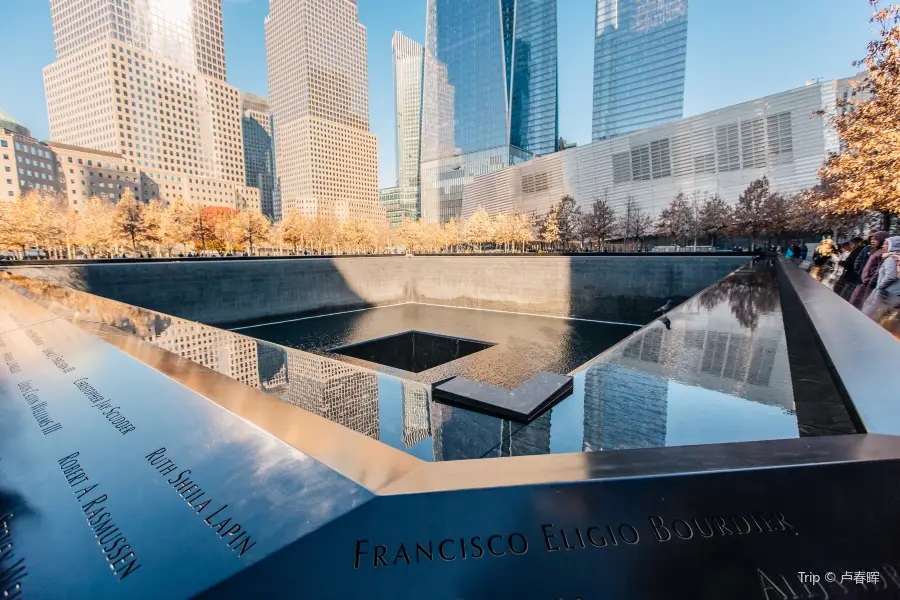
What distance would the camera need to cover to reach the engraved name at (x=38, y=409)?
1.67 meters

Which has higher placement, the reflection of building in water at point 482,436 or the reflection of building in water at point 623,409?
the reflection of building in water at point 623,409

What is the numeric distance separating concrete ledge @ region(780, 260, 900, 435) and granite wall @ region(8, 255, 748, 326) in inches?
573

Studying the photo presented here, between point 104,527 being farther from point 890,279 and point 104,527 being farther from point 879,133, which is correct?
point 879,133

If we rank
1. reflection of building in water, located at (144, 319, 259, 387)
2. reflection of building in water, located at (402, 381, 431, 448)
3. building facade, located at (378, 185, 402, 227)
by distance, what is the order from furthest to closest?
building facade, located at (378, 185, 402, 227) → reflection of building in water, located at (144, 319, 259, 387) → reflection of building in water, located at (402, 381, 431, 448)

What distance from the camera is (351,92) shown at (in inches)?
4892

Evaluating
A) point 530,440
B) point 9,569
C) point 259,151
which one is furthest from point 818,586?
point 259,151

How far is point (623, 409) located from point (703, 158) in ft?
180

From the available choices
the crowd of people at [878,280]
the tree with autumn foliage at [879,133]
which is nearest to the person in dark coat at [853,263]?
the crowd of people at [878,280]

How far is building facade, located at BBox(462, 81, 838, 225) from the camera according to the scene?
3962cm

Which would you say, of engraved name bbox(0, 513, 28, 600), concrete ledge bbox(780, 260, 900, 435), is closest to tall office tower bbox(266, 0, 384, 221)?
concrete ledge bbox(780, 260, 900, 435)

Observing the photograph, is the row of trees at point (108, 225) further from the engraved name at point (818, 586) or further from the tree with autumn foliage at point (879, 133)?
the tree with autumn foliage at point (879, 133)

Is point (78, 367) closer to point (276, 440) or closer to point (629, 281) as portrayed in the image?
point (276, 440)

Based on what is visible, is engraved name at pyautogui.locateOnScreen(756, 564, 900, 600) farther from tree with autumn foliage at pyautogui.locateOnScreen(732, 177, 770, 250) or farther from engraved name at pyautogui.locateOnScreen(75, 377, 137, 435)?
tree with autumn foliage at pyautogui.locateOnScreen(732, 177, 770, 250)

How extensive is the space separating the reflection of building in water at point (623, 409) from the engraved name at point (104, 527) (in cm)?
182
